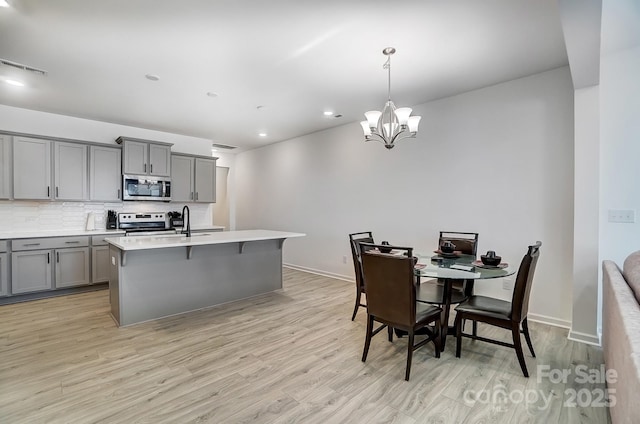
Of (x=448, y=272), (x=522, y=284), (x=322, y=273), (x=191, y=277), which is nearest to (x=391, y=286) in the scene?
(x=448, y=272)

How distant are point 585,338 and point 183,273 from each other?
14.1 feet

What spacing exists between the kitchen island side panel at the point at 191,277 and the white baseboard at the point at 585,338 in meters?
3.51

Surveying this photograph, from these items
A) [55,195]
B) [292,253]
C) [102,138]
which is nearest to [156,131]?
[102,138]

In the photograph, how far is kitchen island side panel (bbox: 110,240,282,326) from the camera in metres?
3.30

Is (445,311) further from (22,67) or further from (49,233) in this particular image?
(49,233)

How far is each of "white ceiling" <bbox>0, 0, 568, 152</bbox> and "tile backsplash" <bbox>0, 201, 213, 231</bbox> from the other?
4.84 ft

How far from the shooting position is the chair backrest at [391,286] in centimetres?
224

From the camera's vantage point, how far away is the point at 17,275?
4.03 meters

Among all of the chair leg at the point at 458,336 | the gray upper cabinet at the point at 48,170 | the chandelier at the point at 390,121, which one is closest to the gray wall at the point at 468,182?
the chandelier at the point at 390,121

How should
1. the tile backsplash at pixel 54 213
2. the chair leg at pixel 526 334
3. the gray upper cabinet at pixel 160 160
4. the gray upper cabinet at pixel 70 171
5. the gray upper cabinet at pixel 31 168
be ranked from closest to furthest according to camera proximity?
the chair leg at pixel 526 334 → the gray upper cabinet at pixel 31 168 → the tile backsplash at pixel 54 213 → the gray upper cabinet at pixel 70 171 → the gray upper cabinet at pixel 160 160

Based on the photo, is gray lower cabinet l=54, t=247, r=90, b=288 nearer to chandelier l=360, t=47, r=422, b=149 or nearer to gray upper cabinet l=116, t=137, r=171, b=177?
gray upper cabinet l=116, t=137, r=171, b=177

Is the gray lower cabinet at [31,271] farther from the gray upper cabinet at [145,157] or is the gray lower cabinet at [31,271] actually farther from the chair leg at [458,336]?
the chair leg at [458,336]

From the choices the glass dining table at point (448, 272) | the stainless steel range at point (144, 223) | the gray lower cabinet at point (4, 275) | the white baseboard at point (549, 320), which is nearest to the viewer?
the glass dining table at point (448, 272)

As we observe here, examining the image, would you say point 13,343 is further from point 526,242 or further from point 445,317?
point 526,242
